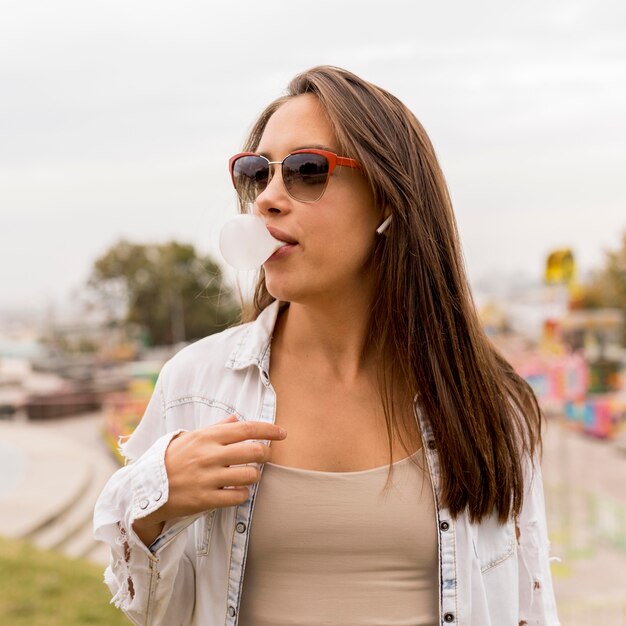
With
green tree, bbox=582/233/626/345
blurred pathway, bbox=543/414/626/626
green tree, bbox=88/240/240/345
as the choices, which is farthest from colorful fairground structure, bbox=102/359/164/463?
green tree, bbox=582/233/626/345

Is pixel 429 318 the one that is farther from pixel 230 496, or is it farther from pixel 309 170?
pixel 230 496

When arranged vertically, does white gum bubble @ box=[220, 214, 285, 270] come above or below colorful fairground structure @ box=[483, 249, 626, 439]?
above

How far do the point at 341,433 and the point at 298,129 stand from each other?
0.52 meters

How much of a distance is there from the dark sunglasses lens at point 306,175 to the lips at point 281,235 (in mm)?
62

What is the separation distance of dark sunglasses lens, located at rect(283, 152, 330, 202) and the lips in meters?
0.06

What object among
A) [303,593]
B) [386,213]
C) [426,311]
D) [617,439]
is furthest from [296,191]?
[617,439]

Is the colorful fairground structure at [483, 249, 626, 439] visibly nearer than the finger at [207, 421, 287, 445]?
No

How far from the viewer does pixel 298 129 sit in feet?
4.09

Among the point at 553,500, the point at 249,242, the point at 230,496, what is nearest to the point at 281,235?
the point at 249,242

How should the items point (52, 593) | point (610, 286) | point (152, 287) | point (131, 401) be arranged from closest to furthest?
1. point (52, 593)
2. point (152, 287)
3. point (131, 401)
4. point (610, 286)

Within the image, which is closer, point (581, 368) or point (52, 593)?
point (52, 593)

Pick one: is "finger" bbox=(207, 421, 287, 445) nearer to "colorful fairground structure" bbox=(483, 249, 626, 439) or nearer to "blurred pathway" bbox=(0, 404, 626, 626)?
"blurred pathway" bbox=(0, 404, 626, 626)

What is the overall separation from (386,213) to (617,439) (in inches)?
497

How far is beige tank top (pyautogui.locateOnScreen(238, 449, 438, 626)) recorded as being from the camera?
1170mm
